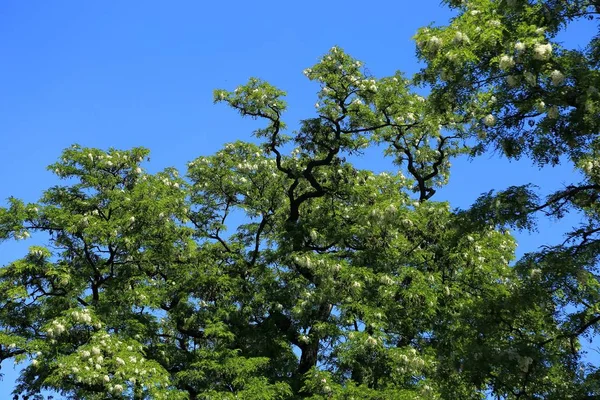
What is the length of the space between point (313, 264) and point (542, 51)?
1086cm

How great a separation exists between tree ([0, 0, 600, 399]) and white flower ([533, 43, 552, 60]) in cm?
136

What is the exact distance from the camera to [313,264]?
20188 millimetres

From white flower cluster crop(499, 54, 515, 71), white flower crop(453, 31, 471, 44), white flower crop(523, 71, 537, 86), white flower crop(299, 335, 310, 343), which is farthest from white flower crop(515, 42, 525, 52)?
white flower crop(299, 335, 310, 343)

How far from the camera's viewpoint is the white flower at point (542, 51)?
11.2 m

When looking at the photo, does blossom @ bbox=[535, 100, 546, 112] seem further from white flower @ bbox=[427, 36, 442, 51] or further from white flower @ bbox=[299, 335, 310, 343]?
white flower @ bbox=[299, 335, 310, 343]

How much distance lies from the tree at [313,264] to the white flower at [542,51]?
1358mm

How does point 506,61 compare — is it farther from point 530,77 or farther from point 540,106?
point 540,106

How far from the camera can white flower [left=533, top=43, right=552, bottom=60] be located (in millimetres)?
11180

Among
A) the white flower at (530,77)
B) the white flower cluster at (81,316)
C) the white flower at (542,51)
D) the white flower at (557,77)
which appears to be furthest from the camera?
the white flower cluster at (81,316)

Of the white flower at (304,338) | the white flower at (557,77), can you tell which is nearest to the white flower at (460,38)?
the white flower at (557,77)

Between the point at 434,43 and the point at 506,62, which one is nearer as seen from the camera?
the point at 506,62

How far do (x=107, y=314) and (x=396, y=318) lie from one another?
9.23m

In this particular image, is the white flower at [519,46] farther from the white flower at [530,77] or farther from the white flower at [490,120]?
the white flower at [490,120]

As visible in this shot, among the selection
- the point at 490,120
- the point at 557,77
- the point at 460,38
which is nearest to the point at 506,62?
the point at 557,77
